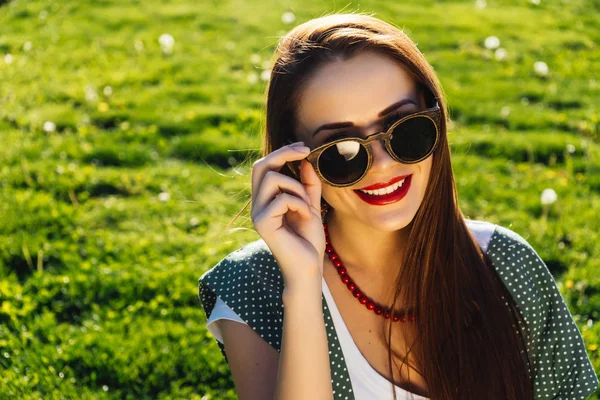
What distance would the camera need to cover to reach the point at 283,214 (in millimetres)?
2566

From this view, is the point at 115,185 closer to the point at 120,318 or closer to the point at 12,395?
the point at 120,318

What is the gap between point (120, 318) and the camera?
13.6 ft

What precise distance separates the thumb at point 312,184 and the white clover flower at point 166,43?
5663 millimetres

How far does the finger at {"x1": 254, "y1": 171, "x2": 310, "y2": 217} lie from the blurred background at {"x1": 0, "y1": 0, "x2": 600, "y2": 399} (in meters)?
1.26

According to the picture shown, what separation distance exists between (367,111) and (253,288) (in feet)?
2.50

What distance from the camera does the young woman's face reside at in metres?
2.55

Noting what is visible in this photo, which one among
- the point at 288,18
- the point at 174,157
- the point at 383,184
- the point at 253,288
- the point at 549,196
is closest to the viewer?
the point at 383,184

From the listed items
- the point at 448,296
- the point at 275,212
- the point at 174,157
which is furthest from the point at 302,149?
the point at 174,157

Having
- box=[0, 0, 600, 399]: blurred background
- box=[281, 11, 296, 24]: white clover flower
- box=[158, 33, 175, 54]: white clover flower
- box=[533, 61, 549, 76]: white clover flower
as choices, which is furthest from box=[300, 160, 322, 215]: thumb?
box=[281, 11, 296, 24]: white clover flower

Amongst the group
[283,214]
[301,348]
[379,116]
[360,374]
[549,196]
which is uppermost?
[379,116]

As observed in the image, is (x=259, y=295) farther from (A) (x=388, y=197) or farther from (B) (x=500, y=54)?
(B) (x=500, y=54)

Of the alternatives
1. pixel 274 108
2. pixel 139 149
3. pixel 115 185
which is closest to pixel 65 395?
pixel 274 108

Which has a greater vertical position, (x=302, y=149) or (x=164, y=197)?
(x=302, y=149)

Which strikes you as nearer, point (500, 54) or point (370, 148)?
point (370, 148)
